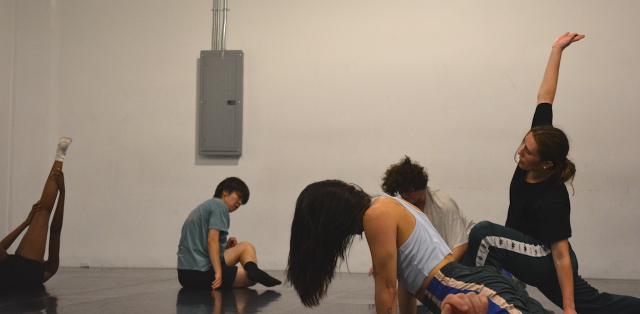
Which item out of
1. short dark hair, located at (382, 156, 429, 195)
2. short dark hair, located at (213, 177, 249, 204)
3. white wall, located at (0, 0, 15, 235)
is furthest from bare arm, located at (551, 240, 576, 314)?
white wall, located at (0, 0, 15, 235)

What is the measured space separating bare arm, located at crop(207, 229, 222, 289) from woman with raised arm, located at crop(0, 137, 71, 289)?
1.05 meters

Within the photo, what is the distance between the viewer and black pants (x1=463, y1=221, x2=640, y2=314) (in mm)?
2639

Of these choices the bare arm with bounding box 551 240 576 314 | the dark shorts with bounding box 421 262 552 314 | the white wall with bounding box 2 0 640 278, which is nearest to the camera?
the dark shorts with bounding box 421 262 552 314

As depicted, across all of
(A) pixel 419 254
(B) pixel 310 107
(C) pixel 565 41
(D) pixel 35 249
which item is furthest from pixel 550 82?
(B) pixel 310 107

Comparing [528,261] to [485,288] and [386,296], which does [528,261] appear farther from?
[386,296]

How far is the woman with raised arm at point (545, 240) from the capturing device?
2.64m

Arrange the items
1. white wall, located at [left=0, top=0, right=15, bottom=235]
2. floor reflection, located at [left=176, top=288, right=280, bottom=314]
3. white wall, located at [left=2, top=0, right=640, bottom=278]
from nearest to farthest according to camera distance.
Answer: floor reflection, located at [left=176, top=288, right=280, bottom=314] < white wall, located at [left=2, top=0, right=640, bottom=278] < white wall, located at [left=0, top=0, right=15, bottom=235]

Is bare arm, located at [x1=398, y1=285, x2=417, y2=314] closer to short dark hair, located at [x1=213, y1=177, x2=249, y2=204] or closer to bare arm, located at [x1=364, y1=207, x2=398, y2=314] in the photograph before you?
bare arm, located at [x1=364, y1=207, x2=398, y2=314]

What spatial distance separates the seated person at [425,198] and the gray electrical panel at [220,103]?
135 inches

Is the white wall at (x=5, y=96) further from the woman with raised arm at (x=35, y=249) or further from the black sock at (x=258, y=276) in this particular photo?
the black sock at (x=258, y=276)

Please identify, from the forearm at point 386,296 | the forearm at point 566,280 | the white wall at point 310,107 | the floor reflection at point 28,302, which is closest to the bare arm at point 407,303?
the forearm at point 566,280

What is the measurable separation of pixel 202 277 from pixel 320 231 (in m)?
3.03

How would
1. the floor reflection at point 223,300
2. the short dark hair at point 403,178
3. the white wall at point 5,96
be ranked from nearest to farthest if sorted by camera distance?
the short dark hair at point 403,178
the floor reflection at point 223,300
the white wall at point 5,96

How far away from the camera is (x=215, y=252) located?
501 centimetres
